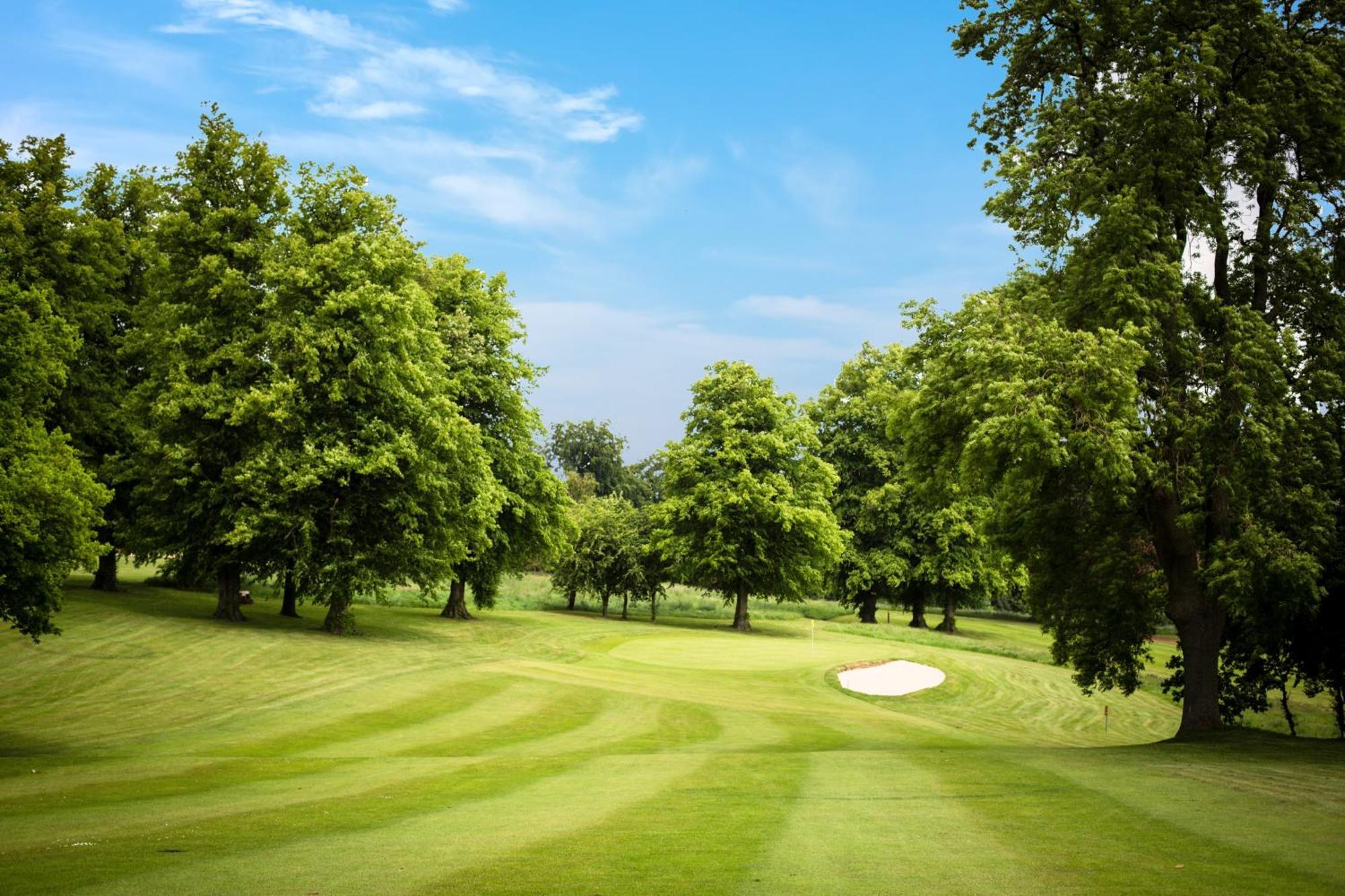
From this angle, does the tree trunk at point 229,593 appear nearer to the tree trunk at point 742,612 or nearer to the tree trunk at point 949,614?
the tree trunk at point 742,612

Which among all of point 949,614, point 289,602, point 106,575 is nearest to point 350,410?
point 289,602

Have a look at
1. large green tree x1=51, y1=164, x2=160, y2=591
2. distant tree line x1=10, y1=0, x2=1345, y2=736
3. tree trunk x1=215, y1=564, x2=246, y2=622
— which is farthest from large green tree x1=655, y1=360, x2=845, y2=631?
large green tree x1=51, y1=164, x2=160, y2=591

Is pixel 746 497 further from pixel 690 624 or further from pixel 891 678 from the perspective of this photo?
pixel 891 678

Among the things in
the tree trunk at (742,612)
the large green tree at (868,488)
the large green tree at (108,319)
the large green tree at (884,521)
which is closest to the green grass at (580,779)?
Answer: the large green tree at (108,319)

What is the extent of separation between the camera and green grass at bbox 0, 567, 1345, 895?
28.4 feet

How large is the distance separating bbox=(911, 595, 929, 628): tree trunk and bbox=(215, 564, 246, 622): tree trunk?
143 ft

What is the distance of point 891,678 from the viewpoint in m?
36.5

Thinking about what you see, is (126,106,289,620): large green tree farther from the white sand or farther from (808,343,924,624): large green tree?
(808,343,924,624): large green tree

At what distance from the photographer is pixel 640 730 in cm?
2327

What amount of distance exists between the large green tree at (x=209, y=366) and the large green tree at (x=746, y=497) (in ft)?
85.1

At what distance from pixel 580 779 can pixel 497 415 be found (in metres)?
34.6

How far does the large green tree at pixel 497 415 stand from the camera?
4662cm

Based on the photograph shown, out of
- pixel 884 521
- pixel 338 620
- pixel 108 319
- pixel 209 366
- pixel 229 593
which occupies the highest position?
pixel 108 319

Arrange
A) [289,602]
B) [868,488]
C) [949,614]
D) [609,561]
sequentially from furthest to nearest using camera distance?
[868,488], [949,614], [609,561], [289,602]
